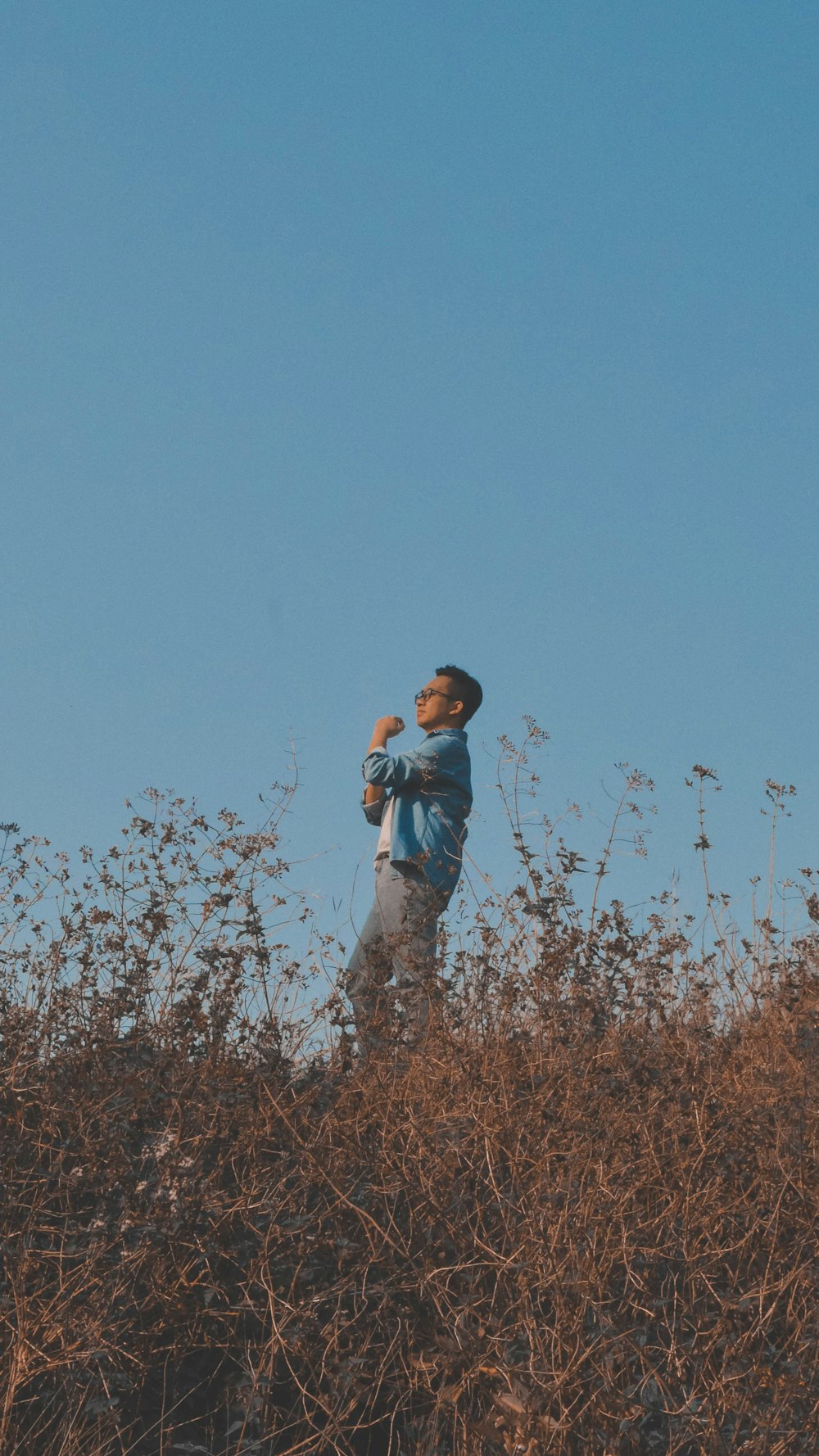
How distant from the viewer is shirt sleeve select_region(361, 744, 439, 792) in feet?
20.2

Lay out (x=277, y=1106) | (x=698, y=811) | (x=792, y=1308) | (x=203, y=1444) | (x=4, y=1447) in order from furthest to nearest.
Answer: (x=698, y=811) < (x=277, y=1106) < (x=792, y=1308) < (x=203, y=1444) < (x=4, y=1447)

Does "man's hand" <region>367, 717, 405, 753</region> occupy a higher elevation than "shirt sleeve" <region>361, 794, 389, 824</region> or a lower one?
higher

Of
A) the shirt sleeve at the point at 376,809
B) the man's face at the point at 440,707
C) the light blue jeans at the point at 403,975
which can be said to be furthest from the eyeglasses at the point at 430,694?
the light blue jeans at the point at 403,975

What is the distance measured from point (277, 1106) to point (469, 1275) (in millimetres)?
782

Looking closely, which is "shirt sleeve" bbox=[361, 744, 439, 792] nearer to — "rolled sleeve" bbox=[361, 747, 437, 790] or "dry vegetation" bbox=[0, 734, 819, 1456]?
"rolled sleeve" bbox=[361, 747, 437, 790]

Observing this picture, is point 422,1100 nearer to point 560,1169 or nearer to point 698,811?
point 560,1169

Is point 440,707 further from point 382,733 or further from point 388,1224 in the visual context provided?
point 388,1224

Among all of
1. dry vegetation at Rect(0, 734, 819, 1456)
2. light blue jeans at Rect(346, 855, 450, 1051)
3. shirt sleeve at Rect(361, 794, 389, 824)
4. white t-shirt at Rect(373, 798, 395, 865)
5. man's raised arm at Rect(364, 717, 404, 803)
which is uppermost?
man's raised arm at Rect(364, 717, 404, 803)

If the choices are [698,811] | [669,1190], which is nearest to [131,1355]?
[669,1190]

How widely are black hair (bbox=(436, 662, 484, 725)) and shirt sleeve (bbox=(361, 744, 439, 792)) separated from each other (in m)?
0.55

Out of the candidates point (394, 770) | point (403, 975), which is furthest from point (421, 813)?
point (403, 975)

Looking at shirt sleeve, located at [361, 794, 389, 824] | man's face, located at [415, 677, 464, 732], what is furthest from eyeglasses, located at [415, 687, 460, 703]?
shirt sleeve, located at [361, 794, 389, 824]

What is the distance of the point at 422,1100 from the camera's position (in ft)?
13.1

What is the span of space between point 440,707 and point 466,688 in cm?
19
